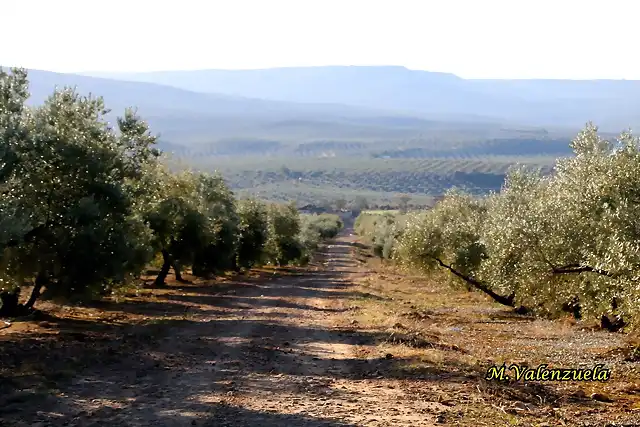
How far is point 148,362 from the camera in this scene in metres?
19.6

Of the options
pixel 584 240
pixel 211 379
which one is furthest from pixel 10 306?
pixel 584 240

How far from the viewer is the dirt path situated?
13.6 metres

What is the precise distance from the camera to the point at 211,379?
17.3m

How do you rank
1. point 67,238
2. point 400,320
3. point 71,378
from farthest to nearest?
point 400,320 → point 67,238 → point 71,378

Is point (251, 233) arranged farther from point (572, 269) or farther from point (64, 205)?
point (572, 269)

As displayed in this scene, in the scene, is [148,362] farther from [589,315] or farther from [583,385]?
[589,315]

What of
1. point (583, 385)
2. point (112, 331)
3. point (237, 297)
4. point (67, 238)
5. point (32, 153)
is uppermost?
point (32, 153)

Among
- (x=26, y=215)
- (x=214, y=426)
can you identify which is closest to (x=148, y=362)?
(x=26, y=215)

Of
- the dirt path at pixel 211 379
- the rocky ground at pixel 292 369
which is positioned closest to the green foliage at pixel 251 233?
the rocky ground at pixel 292 369

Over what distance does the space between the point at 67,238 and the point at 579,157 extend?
884 inches
